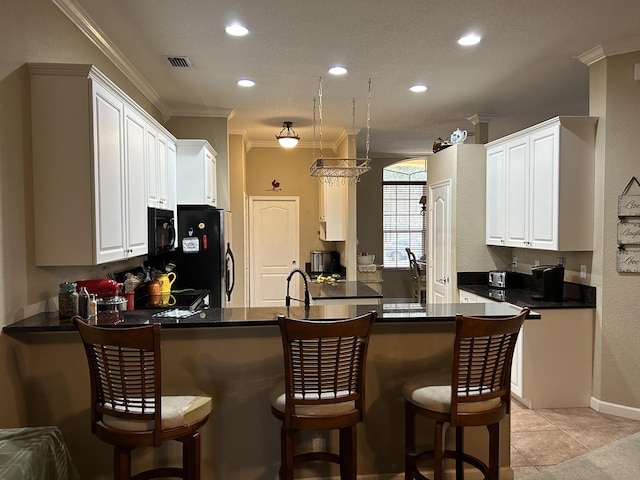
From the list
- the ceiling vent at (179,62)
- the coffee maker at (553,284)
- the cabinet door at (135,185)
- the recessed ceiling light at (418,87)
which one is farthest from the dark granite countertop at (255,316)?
the recessed ceiling light at (418,87)

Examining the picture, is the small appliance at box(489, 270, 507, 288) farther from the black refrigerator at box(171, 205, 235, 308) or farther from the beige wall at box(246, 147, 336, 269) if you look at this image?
the beige wall at box(246, 147, 336, 269)

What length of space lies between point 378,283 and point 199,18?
5.11 metres

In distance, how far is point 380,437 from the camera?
2.67 m

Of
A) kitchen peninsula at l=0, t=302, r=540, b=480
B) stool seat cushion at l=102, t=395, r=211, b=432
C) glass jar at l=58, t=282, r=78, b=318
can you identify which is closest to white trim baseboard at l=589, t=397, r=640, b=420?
kitchen peninsula at l=0, t=302, r=540, b=480

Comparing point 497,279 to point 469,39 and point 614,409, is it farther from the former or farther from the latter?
point 469,39

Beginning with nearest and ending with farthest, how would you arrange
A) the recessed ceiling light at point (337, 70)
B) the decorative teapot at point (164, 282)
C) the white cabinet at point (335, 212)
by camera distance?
the recessed ceiling light at point (337, 70) → the decorative teapot at point (164, 282) → the white cabinet at point (335, 212)

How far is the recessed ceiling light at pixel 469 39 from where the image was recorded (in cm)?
342

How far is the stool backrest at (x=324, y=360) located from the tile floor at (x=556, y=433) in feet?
4.91

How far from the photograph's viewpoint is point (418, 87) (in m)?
4.66

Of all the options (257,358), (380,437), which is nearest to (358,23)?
(257,358)

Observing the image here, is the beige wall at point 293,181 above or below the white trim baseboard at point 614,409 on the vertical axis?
above

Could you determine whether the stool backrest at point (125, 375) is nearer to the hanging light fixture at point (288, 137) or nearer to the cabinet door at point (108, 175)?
the cabinet door at point (108, 175)

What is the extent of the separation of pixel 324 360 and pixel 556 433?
2360 mm

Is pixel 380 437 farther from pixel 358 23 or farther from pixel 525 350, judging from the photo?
pixel 358 23
